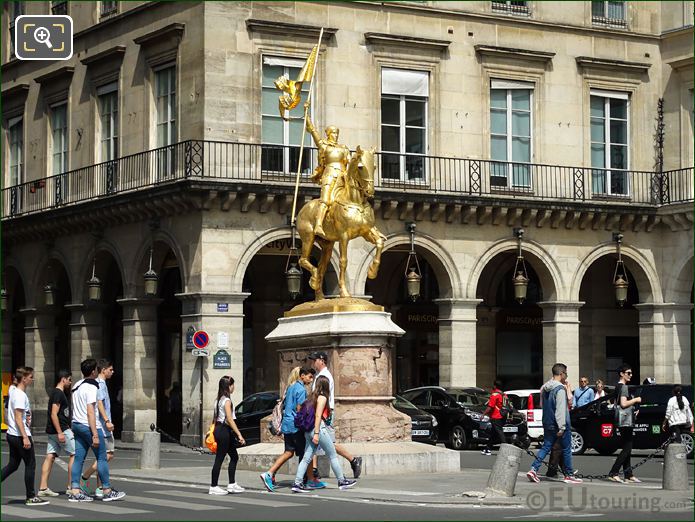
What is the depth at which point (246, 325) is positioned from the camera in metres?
43.9

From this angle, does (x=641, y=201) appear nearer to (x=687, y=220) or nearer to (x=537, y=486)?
(x=687, y=220)

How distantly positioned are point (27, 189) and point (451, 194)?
1387 centimetres

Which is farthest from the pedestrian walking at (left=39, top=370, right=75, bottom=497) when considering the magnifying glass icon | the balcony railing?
the balcony railing

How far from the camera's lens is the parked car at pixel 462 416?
36.4 m

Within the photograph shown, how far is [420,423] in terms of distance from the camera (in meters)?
36.1

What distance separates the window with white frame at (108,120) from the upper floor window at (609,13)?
1358 centimetres

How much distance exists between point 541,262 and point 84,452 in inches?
944

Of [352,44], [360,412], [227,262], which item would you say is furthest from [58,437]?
[352,44]

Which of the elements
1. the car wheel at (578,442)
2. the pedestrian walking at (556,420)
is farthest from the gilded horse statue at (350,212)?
the car wheel at (578,442)

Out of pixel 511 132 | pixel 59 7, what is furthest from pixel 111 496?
pixel 59 7

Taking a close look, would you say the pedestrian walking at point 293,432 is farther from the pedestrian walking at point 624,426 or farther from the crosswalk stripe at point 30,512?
the pedestrian walking at point 624,426

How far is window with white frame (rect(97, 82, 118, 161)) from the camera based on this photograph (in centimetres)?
4338

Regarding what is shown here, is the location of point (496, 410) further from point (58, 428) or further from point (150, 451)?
point (58, 428)

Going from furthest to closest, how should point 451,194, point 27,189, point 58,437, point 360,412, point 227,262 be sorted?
point 27,189 → point 451,194 → point 227,262 → point 360,412 → point 58,437
